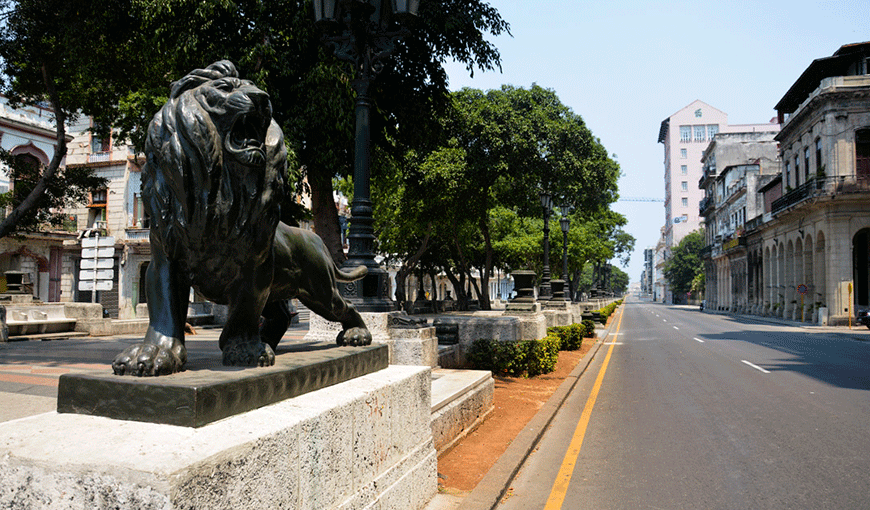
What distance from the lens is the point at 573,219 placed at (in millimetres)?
39500

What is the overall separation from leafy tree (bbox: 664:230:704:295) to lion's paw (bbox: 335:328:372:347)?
344 feet

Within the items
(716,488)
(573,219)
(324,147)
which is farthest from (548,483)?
(573,219)

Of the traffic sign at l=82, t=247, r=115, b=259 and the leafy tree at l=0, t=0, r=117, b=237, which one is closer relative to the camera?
the leafy tree at l=0, t=0, r=117, b=237

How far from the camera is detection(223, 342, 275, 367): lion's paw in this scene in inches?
106

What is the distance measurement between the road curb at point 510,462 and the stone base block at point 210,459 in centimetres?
140

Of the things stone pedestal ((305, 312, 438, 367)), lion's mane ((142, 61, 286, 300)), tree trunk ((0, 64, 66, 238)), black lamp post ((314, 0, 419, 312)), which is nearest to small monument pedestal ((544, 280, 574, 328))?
stone pedestal ((305, 312, 438, 367))

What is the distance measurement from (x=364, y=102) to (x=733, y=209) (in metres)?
72.0

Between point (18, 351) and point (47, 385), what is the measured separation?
5995 millimetres

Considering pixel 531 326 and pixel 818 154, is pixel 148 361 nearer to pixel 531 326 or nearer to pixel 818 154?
pixel 531 326

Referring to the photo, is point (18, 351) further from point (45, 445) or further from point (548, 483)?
point (45, 445)

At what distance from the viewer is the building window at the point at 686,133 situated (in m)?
116

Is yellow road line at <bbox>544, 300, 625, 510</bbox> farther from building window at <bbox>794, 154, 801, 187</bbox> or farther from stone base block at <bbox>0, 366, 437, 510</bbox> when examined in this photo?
building window at <bbox>794, 154, 801, 187</bbox>

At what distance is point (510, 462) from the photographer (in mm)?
5484

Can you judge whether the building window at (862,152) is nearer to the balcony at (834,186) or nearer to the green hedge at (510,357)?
the balcony at (834,186)
